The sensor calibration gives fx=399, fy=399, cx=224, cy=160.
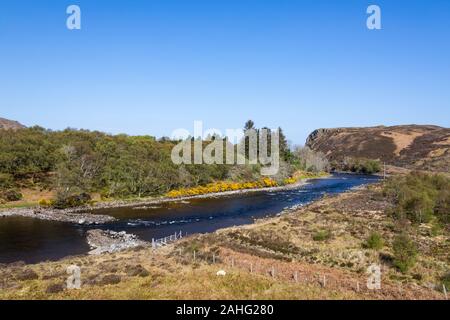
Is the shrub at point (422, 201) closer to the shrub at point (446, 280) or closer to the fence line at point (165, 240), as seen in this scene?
the shrub at point (446, 280)

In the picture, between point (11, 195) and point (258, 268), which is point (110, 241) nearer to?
point (258, 268)

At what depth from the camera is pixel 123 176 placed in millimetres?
86000

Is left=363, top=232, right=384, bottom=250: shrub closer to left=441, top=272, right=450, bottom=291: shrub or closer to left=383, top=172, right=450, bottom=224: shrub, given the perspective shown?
left=441, top=272, right=450, bottom=291: shrub

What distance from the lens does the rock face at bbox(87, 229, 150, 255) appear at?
1783 inches

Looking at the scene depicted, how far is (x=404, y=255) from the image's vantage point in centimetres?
3438

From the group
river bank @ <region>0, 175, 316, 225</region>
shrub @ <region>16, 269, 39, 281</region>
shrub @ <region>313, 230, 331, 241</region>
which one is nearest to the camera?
shrub @ <region>16, 269, 39, 281</region>

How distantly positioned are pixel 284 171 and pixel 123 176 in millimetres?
56085

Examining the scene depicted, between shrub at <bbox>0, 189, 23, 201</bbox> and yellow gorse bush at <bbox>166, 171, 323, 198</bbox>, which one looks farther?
yellow gorse bush at <bbox>166, 171, 323, 198</bbox>

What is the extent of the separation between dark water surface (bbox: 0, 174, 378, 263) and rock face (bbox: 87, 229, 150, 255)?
1.13m

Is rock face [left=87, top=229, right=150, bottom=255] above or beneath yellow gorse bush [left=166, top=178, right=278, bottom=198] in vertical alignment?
beneath

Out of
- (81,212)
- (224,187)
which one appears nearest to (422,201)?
(224,187)

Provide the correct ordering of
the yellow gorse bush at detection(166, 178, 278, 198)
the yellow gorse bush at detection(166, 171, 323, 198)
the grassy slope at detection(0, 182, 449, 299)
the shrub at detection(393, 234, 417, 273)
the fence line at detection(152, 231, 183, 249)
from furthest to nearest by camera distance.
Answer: the yellow gorse bush at detection(166, 171, 323, 198) < the yellow gorse bush at detection(166, 178, 278, 198) < the fence line at detection(152, 231, 183, 249) < the shrub at detection(393, 234, 417, 273) < the grassy slope at detection(0, 182, 449, 299)

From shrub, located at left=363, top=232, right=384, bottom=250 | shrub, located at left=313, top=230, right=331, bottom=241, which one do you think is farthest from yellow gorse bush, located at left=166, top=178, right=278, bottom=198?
shrub, located at left=363, top=232, right=384, bottom=250

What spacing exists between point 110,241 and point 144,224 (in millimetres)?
11178
